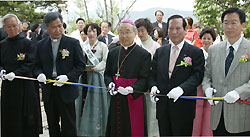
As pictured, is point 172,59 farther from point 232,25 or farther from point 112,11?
point 112,11

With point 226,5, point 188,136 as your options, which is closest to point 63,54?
point 188,136

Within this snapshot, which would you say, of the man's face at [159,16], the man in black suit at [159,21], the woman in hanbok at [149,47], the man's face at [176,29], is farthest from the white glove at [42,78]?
the man's face at [159,16]

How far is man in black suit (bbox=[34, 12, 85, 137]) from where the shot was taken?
3.94m

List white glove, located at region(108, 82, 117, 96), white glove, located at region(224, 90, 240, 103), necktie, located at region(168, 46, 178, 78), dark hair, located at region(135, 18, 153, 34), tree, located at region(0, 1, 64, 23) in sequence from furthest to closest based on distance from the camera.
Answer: tree, located at region(0, 1, 64, 23) < dark hair, located at region(135, 18, 153, 34) < white glove, located at region(108, 82, 117, 96) < necktie, located at region(168, 46, 178, 78) < white glove, located at region(224, 90, 240, 103)

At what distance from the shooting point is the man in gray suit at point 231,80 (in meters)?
2.94

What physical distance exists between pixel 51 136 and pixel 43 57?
46.5 inches

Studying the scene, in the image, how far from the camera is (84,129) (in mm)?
4957

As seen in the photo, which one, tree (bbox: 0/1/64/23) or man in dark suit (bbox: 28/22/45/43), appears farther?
tree (bbox: 0/1/64/23)

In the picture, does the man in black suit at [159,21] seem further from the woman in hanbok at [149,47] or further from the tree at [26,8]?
the tree at [26,8]

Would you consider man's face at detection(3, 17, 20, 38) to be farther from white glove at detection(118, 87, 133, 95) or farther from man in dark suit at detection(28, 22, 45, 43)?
man in dark suit at detection(28, 22, 45, 43)

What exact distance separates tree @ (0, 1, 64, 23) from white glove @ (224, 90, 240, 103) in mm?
18059

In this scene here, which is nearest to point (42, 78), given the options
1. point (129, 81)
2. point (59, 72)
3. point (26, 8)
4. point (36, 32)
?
point (59, 72)

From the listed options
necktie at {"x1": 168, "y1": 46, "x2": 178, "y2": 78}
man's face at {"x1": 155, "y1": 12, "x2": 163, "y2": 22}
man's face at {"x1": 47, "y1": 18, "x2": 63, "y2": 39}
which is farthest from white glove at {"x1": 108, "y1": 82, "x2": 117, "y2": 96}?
man's face at {"x1": 155, "y1": 12, "x2": 163, "y2": 22}

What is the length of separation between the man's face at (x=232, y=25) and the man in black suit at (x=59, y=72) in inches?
83.2
